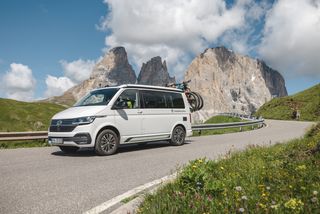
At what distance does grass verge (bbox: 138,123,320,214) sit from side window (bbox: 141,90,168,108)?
230 inches

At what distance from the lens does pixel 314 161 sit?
5.01 metres

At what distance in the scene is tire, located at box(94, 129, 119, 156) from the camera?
916 centimetres

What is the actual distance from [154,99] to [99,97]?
2065mm

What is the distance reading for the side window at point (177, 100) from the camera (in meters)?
12.2

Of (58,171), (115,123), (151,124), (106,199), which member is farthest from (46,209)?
(151,124)

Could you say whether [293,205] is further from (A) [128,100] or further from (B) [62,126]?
(A) [128,100]

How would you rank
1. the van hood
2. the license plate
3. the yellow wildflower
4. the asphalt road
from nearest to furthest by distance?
the yellow wildflower → the asphalt road → the van hood → the license plate

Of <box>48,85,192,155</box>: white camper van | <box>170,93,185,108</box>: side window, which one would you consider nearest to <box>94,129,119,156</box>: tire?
<box>48,85,192,155</box>: white camper van

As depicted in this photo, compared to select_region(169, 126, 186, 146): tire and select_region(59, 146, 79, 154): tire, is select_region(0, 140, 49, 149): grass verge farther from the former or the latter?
select_region(169, 126, 186, 146): tire

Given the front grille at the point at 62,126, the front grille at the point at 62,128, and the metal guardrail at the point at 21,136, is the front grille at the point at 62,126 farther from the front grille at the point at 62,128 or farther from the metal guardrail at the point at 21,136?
the metal guardrail at the point at 21,136

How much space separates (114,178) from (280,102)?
214 feet

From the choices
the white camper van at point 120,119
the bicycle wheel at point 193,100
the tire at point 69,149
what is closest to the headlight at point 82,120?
the white camper van at point 120,119

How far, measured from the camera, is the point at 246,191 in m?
4.04

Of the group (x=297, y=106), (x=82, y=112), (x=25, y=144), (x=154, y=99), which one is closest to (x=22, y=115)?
(x=25, y=144)
